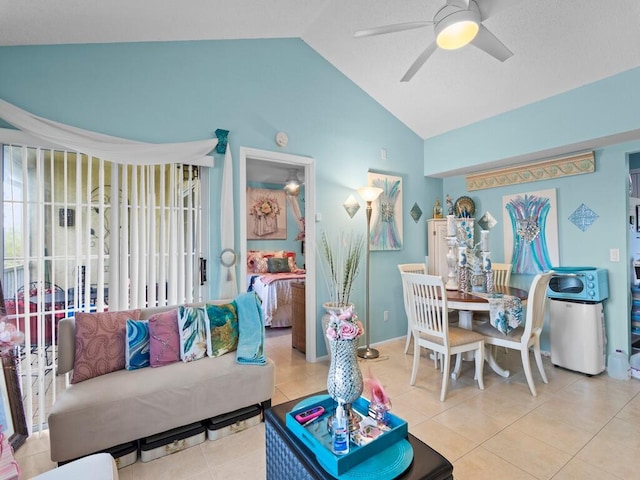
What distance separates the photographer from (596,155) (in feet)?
10.6

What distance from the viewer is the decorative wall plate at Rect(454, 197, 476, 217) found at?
4316 mm

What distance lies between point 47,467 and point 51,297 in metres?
1.08

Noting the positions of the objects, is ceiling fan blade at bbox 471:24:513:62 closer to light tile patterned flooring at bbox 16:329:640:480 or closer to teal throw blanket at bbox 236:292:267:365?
teal throw blanket at bbox 236:292:267:365

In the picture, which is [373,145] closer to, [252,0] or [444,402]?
[252,0]

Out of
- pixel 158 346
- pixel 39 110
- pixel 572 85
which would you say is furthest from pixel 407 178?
pixel 39 110

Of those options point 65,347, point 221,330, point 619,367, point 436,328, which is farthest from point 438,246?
point 65,347

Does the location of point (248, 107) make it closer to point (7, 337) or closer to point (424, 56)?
point (424, 56)

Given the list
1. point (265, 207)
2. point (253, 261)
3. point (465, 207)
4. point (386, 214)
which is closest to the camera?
point (386, 214)

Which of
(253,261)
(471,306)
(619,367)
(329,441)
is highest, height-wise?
(253,261)

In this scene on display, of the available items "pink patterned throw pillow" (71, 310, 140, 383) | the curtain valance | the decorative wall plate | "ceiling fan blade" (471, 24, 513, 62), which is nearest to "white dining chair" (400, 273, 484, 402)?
"ceiling fan blade" (471, 24, 513, 62)

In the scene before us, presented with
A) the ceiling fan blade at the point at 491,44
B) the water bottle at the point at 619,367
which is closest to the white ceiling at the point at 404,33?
the ceiling fan blade at the point at 491,44

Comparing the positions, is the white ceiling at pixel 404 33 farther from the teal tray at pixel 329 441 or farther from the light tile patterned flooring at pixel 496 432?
A: the light tile patterned flooring at pixel 496 432

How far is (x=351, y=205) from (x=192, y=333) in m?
2.23

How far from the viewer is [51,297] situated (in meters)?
2.29
